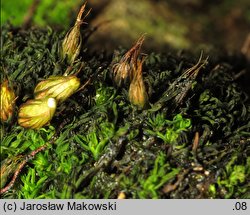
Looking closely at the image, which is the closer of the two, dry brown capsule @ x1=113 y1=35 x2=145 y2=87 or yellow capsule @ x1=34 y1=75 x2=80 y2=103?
yellow capsule @ x1=34 y1=75 x2=80 y2=103

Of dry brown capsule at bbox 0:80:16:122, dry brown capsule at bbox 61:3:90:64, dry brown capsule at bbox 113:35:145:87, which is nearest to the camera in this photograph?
dry brown capsule at bbox 0:80:16:122

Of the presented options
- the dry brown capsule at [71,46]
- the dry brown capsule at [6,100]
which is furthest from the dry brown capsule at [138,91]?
the dry brown capsule at [6,100]

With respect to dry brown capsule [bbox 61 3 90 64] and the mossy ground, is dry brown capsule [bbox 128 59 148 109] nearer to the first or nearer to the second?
the mossy ground

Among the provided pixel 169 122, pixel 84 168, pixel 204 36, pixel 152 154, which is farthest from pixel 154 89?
pixel 204 36

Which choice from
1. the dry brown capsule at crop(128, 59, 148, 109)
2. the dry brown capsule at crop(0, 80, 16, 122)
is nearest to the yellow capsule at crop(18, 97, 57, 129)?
the dry brown capsule at crop(0, 80, 16, 122)

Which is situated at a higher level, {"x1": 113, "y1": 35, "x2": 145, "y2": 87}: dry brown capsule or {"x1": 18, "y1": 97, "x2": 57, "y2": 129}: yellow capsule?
{"x1": 113, "y1": 35, "x2": 145, "y2": 87}: dry brown capsule

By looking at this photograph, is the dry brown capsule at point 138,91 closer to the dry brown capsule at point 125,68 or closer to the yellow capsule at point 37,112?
the dry brown capsule at point 125,68

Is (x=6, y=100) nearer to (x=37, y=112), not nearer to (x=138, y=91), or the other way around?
(x=37, y=112)
